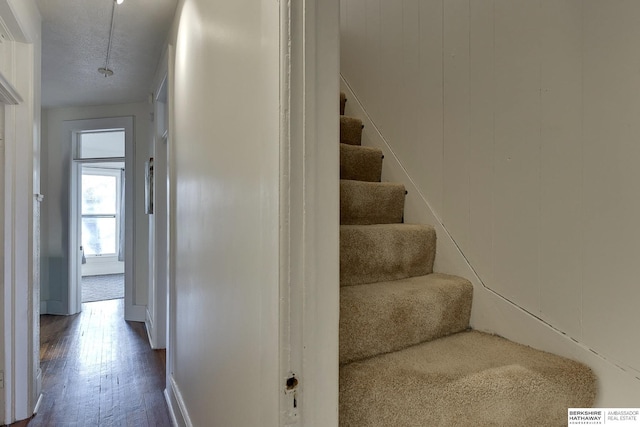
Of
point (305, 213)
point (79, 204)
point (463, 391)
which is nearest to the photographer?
point (305, 213)

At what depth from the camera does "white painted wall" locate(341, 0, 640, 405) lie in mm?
1062

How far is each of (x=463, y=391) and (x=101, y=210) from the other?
8.48 m

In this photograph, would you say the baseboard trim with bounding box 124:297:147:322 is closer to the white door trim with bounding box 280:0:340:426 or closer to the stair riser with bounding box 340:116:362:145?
the stair riser with bounding box 340:116:362:145

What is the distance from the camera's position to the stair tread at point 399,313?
118 centimetres

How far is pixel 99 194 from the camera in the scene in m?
7.75

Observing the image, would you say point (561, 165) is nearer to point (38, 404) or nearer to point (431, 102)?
point (431, 102)

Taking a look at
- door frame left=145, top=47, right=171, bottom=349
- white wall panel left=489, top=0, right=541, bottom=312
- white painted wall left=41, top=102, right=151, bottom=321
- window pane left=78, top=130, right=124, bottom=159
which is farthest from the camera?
window pane left=78, top=130, right=124, bottom=159

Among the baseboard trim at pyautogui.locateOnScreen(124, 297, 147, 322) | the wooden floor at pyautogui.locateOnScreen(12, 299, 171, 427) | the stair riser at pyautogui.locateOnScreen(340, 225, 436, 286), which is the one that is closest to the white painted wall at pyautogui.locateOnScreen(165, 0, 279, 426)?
the stair riser at pyautogui.locateOnScreen(340, 225, 436, 286)

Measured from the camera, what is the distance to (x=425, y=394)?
1014 millimetres

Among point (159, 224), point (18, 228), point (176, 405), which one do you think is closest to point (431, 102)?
point (176, 405)

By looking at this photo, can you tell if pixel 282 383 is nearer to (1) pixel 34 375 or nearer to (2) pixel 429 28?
(2) pixel 429 28

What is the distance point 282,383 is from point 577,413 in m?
0.98

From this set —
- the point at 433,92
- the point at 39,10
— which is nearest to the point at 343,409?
the point at 433,92

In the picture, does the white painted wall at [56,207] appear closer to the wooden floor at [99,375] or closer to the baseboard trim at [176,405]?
the wooden floor at [99,375]
